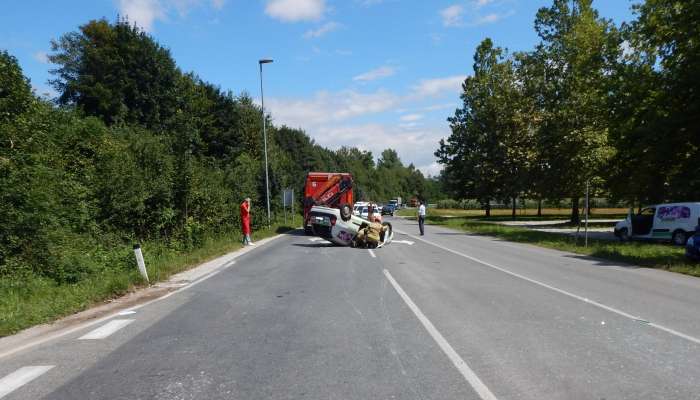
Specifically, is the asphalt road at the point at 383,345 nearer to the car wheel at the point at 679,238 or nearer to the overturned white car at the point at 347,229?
the overturned white car at the point at 347,229

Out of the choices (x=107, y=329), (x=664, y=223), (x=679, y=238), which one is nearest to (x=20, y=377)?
(x=107, y=329)

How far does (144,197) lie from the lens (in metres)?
17.9

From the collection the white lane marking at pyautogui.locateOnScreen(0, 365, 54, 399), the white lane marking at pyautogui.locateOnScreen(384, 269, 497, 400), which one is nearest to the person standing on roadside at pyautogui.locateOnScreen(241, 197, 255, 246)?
the white lane marking at pyautogui.locateOnScreen(384, 269, 497, 400)

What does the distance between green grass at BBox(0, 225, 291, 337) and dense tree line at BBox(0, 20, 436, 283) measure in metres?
0.59

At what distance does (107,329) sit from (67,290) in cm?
330

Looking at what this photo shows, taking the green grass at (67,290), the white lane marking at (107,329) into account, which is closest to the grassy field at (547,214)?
the green grass at (67,290)

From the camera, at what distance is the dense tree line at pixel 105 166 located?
1184 cm

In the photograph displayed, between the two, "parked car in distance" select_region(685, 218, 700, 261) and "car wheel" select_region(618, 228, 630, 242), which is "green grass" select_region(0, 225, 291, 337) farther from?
"car wheel" select_region(618, 228, 630, 242)

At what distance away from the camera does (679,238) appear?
22750 mm

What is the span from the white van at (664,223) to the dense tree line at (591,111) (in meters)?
0.64

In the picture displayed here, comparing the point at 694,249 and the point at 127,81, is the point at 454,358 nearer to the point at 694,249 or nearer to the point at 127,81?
the point at 694,249

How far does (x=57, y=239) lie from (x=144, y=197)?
5571 mm

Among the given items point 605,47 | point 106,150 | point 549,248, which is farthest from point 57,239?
point 605,47

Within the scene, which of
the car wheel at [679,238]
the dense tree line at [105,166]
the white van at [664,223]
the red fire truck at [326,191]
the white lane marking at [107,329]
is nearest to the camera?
the white lane marking at [107,329]
